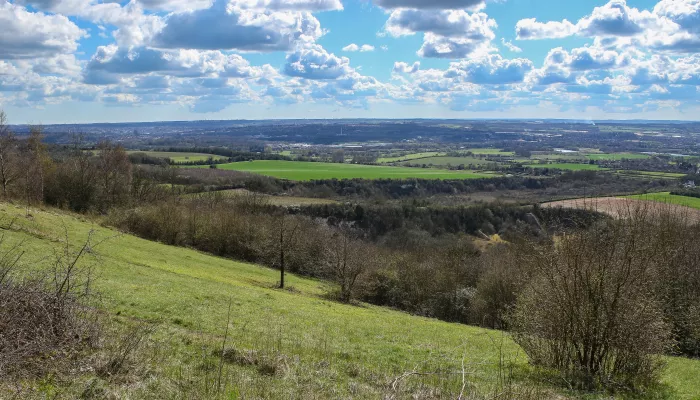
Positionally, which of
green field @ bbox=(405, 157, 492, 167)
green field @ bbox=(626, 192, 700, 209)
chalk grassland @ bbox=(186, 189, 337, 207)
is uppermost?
green field @ bbox=(626, 192, 700, 209)

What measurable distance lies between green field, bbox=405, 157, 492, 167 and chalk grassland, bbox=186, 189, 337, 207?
80.8 m

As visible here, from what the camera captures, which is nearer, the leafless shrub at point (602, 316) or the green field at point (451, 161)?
the leafless shrub at point (602, 316)

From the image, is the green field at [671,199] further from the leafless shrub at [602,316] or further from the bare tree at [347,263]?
the leafless shrub at [602,316]

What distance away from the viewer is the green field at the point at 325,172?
407ft

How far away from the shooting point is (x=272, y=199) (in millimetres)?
90375

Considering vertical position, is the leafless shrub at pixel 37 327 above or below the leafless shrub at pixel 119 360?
above

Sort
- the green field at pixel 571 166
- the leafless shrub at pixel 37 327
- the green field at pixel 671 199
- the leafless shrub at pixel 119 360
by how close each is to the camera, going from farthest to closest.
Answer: the green field at pixel 571 166 < the green field at pixel 671 199 < the leafless shrub at pixel 119 360 < the leafless shrub at pixel 37 327

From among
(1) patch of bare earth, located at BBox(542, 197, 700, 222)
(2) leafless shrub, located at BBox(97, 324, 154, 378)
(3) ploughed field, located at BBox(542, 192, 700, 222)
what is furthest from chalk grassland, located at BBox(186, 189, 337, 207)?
(2) leafless shrub, located at BBox(97, 324, 154, 378)

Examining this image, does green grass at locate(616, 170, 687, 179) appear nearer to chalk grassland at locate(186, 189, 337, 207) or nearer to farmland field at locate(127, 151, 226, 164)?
chalk grassland at locate(186, 189, 337, 207)

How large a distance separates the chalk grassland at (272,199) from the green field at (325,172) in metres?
20.5

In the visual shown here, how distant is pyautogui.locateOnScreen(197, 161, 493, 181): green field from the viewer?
4889 inches

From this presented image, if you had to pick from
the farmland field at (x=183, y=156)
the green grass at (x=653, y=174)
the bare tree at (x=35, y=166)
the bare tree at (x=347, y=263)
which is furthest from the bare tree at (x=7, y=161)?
the green grass at (x=653, y=174)

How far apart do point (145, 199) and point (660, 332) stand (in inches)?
2592

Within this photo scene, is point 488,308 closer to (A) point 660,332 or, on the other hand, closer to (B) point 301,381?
(A) point 660,332
